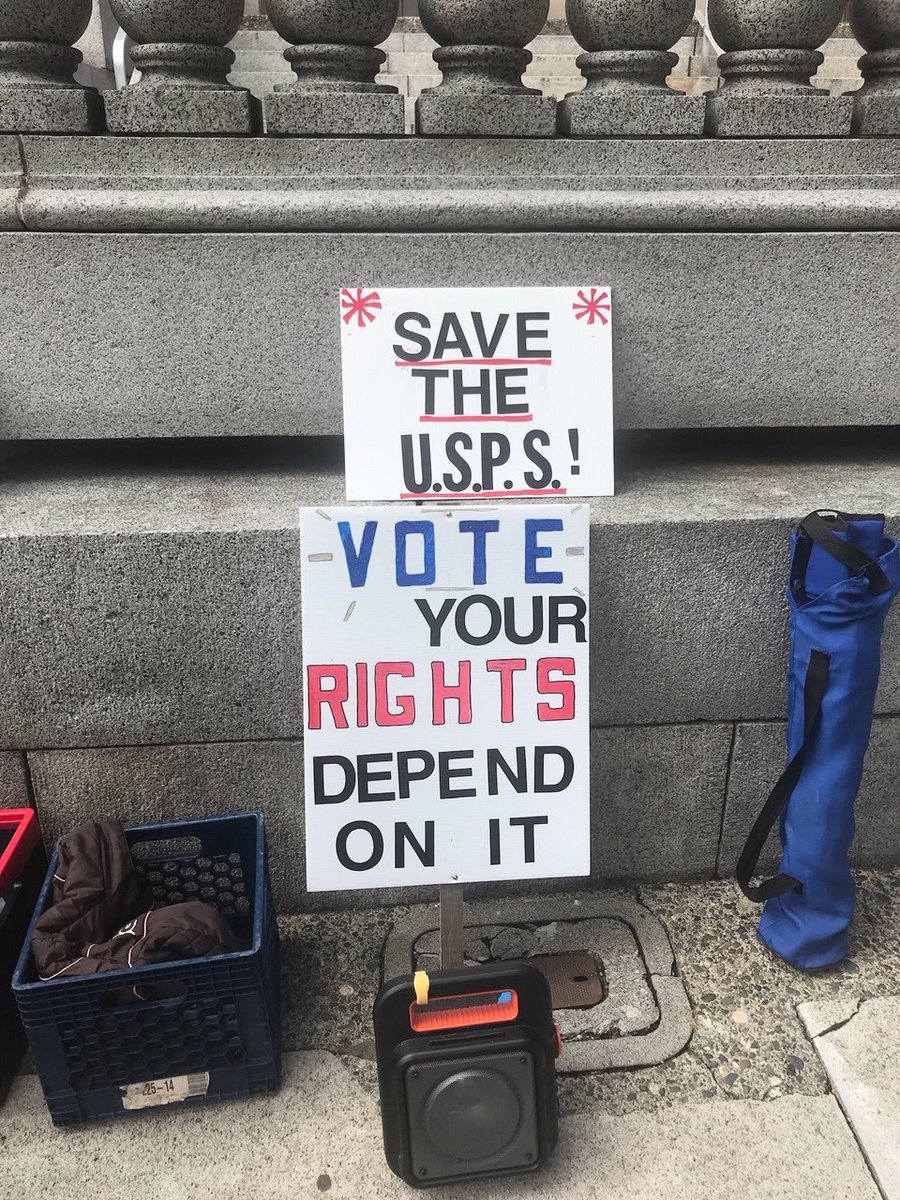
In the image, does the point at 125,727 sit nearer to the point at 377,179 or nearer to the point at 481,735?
the point at 481,735

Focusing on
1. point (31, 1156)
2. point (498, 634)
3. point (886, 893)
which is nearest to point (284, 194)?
point (498, 634)

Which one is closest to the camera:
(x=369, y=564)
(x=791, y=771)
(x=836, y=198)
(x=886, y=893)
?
(x=369, y=564)

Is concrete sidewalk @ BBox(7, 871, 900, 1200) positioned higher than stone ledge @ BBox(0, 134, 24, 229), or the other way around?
stone ledge @ BBox(0, 134, 24, 229)

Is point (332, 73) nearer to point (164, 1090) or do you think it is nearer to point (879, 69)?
point (879, 69)

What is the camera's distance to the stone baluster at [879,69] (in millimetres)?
2334

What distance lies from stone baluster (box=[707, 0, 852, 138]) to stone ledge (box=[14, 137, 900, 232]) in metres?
0.05

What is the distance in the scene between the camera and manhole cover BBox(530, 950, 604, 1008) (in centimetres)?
228

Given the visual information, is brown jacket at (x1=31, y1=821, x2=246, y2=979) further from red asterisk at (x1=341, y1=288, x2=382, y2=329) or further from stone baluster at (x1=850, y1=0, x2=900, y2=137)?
stone baluster at (x1=850, y1=0, x2=900, y2=137)

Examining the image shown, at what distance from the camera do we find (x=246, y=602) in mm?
2238

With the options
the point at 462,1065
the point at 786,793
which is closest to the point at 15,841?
the point at 462,1065

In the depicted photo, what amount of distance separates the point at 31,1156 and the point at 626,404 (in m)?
2.26

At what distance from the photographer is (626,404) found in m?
2.47

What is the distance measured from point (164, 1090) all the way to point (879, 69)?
121 inches

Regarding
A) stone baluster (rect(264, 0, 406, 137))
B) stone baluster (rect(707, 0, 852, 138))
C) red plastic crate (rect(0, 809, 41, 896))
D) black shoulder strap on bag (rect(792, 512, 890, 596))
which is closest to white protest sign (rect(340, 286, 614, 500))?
stone baluster (rect(264, 0, 406, 137))
